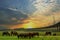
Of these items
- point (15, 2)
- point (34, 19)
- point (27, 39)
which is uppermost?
point (15, 2)

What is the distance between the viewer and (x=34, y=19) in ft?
13.2

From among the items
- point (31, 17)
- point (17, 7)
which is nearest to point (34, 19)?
point (31, 17)

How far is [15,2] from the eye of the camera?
4066 mm

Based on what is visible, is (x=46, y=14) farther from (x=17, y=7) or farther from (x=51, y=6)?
(x=17, y=7)

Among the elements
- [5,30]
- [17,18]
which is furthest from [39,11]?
[5,30]

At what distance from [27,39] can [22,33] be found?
0.13 m

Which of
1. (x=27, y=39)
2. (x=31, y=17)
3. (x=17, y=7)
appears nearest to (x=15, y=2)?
(x=17, y=7)

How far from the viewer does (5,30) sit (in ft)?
Result: 13.2

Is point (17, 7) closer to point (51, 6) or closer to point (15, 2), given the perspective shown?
point (15, 2)

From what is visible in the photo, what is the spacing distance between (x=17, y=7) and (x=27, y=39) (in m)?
0.53

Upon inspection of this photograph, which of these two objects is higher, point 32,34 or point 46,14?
point 46,14

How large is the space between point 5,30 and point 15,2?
18.6 inches

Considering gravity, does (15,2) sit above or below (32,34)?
above

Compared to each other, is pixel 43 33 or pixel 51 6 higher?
pixel 51 6
